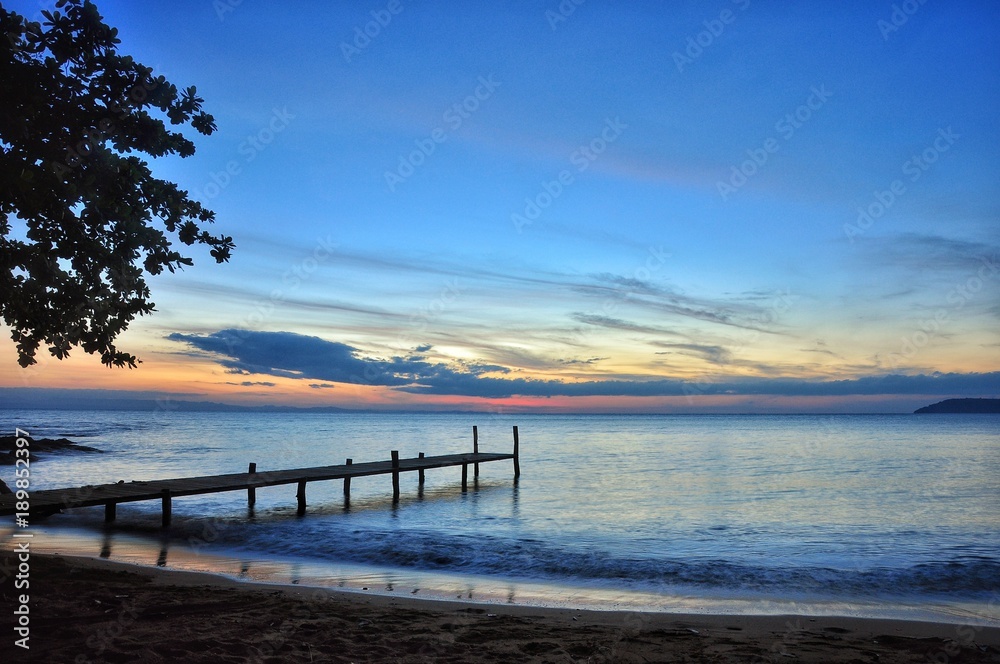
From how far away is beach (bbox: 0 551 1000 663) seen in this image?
7371 mm

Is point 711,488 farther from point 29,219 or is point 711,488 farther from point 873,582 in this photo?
point 29,219

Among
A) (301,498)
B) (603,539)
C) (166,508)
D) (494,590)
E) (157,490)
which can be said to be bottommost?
(603,539)

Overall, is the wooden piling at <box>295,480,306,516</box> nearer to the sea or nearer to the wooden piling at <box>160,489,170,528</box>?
the sea

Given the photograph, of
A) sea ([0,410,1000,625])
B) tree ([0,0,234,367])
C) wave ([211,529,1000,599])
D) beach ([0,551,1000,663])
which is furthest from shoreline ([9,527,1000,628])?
tree ([0,0,234,367])

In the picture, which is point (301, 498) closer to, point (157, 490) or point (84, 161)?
point (157, 490)

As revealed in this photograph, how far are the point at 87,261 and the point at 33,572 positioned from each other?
626 centimetres

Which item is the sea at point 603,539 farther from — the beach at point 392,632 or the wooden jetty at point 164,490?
the beach at point 392,632

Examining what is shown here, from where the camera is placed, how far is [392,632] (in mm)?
8539

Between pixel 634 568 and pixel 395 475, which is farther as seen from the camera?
pixel 395 475

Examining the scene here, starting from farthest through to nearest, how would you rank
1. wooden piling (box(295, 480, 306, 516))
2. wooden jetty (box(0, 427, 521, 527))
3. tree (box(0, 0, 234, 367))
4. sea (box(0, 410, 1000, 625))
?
wooden piling (box(295, 480, 306, 516)), wooden jetty (box(0, 427, 521, 527)), sea (box(0, 410, 1000, 625)), tree (box(0, 0, 234, 367))

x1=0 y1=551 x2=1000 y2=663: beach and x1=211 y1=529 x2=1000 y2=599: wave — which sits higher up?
x1=0 y1=551 x2=1000 y2=663: beach

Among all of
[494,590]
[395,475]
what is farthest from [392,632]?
[395,475]

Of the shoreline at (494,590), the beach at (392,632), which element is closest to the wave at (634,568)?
the shoreline at (494,590)

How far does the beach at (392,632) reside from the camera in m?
7.37
